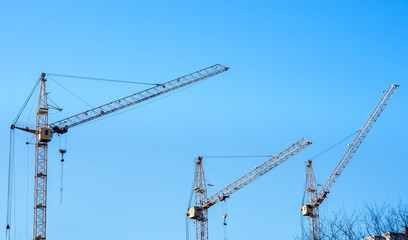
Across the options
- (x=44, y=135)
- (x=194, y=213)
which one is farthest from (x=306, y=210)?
(x=44, y=135)

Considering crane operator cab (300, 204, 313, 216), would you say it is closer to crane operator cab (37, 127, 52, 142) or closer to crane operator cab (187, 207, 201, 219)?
crane operator cab (187, 207, 201, 219)

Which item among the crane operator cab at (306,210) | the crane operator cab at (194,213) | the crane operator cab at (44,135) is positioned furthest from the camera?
the crane operator cab at (306,210)

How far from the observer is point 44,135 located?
150 meters

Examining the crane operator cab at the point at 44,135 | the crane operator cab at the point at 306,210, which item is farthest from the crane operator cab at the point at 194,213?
the crane operator cab at the point at 44,135

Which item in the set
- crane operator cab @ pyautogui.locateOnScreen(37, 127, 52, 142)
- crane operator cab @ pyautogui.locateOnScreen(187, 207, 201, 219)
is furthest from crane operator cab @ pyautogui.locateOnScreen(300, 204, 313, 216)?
crane operator cab @ pyautogui.locateOnScreen(37, 127, 52, 142)

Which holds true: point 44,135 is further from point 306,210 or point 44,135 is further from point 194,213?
point 306,210

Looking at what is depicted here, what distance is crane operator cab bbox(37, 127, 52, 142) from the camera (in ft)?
490

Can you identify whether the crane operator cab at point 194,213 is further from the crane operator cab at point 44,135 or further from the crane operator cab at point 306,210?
the crane operator cab at point 44,135

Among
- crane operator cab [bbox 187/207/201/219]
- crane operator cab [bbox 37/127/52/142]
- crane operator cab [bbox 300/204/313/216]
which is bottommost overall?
crane operator cab [bbox 187/207/201/219]

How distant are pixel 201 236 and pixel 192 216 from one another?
14.5 ft

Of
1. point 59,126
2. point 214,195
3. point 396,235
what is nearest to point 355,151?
point 214,195

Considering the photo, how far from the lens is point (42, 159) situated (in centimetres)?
14888

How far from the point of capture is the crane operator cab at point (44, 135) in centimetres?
14938

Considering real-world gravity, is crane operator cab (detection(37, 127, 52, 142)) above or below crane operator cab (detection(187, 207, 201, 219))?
above
